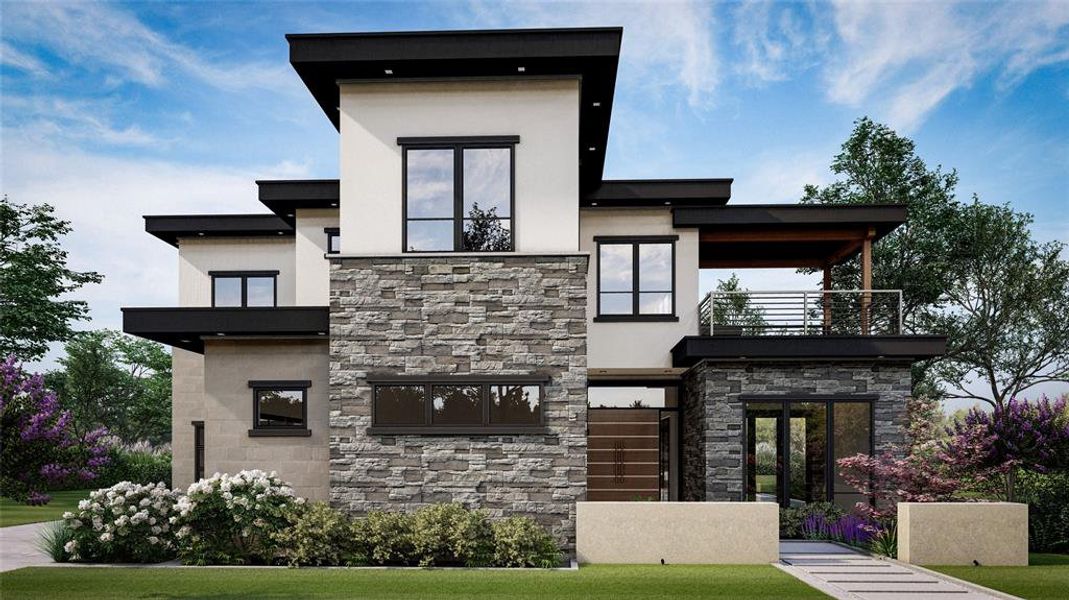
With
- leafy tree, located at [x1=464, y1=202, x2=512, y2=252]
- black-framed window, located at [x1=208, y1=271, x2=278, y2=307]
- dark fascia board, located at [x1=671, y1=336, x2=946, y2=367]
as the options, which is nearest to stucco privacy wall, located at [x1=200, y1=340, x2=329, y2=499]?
leafy tree, located at [x1=464, y1=202, x2=512, y2=252]

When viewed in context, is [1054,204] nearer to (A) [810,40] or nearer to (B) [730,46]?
(A) [810,40]

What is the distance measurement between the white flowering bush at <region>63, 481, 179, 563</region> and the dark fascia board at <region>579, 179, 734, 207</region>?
9.55 meters

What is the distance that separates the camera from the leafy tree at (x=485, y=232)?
1394 cm

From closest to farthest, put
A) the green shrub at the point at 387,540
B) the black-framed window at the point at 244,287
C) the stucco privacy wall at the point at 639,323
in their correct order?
1. the green shrub at the point at 387,540
2. the stucco privacy wall at the point at 639,323
3. the black-framed window at the point at 244,287

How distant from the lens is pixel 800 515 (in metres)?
16.2

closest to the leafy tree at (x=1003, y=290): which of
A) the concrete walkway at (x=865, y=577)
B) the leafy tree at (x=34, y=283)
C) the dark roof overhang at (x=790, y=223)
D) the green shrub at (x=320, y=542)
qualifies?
the dark roof overhang at (x=790, y=223)

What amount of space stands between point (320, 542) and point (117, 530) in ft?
9.69

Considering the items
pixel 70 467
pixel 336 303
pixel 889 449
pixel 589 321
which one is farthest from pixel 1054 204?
pixel 70 467

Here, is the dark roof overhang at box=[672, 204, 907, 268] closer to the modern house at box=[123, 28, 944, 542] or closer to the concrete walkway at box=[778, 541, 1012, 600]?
the modern house at box=[123, 28, 944, 542]

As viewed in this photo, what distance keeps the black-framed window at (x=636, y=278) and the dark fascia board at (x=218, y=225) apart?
24.8 feet

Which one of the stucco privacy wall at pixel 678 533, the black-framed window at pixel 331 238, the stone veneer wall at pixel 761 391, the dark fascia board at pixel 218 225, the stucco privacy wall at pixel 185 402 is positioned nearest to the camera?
the stucco privacy wall at pixel 678 533

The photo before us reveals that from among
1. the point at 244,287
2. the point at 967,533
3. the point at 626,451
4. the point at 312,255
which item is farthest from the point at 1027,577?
the point at 244,287

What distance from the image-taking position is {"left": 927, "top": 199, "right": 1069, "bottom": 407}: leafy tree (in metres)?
28.7

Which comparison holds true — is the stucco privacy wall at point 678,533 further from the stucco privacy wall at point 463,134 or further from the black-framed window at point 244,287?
the black-framed window at point 244,287
